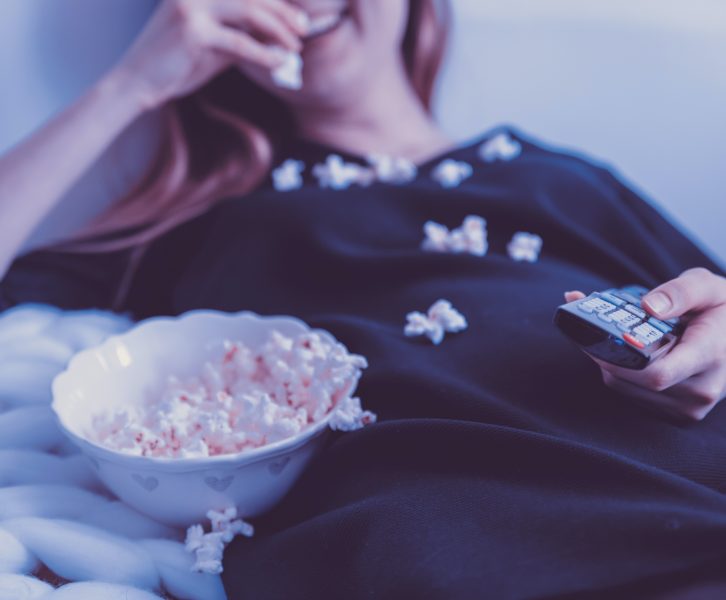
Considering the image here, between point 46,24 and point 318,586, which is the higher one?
point 46,24

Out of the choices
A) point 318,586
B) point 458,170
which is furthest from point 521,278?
point 318,586

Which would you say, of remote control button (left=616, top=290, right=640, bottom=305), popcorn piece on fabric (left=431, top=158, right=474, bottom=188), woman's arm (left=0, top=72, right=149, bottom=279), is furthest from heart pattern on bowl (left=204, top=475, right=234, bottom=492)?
popcorn piece on fabric (left=431, top=158, right=474, bottom=188)

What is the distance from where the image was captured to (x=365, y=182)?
117 centimetres

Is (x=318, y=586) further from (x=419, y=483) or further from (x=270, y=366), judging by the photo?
(x=270, y=366)

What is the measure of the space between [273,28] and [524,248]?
0.48m

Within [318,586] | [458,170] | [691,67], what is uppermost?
[691,67]

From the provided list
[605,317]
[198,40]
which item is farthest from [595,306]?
[198,40]

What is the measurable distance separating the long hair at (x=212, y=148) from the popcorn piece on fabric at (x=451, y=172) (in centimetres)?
31

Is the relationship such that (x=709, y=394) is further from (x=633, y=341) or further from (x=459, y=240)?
(x=459, y=240)

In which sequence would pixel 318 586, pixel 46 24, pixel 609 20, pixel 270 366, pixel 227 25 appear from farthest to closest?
pixel 609 20
pixel 46 24
pixel 227 25
pixel 270 366
pixel 318 586

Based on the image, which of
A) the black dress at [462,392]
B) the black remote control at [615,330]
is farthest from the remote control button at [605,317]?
the black dress at [462,392]

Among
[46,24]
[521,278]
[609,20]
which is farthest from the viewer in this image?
[609,20]

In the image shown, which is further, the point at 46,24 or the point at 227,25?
the point at 46,24

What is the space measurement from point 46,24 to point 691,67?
114 centimetres
